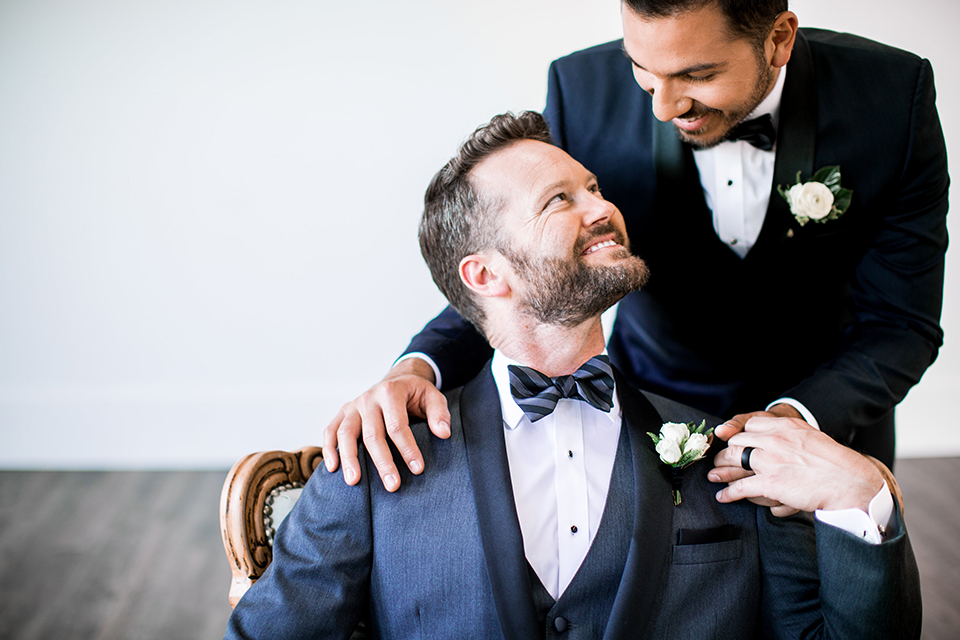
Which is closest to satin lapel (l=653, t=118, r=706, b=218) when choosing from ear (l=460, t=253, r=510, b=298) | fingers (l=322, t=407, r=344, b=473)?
ear (l=460, t=253, r=510, b=298)

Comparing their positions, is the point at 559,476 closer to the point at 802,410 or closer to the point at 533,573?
the point at 533,573

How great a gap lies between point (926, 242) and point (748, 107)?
733 mm

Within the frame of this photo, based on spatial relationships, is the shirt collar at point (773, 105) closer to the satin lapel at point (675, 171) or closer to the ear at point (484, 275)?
the satin lapel at point (675, 171)

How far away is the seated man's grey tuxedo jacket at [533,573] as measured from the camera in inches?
58.8

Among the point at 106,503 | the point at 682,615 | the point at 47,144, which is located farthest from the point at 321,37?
the point at 682,615

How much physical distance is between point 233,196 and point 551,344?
8.90 feet

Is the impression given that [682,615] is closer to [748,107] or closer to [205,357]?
[748,107]

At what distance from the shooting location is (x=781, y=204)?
1.93 metres

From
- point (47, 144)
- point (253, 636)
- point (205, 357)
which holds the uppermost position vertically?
point (47, 144)

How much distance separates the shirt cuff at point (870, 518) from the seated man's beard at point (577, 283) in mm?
696

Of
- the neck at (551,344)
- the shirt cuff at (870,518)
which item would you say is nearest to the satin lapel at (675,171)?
the neck at (551,344)

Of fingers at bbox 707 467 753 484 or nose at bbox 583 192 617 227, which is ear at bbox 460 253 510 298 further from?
fingers at bbox 707 467 753 484

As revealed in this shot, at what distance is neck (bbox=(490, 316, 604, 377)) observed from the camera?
187 centimetres

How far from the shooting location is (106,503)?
3.90 metres
